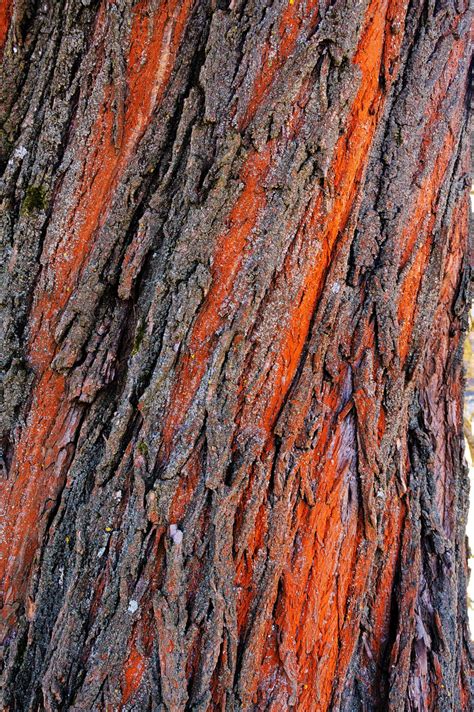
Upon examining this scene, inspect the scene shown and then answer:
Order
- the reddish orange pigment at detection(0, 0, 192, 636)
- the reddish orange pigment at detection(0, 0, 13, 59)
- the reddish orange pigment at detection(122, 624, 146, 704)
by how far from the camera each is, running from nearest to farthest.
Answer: the reddish orange pigment at detection(122, 624, 146, 704) → the reddish orange pigment at detection(0, 0, 192, 636) → the reddish orange pigment at detection(0, 0, 13, 59)

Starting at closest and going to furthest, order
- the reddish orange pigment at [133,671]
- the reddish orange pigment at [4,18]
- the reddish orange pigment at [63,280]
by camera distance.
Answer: the reddish orange pigment at [133,671] → the reddish orange pigment at [63,280] → the reddish orange pigment at [4,18]

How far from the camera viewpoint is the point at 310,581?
158 cm

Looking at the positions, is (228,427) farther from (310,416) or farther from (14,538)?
(14,538)

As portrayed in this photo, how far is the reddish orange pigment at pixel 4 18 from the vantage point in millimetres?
1775

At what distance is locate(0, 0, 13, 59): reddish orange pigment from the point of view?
178cm

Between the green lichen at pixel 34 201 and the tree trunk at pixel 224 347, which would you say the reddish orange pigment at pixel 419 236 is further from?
the green lichen at pixel 34 201

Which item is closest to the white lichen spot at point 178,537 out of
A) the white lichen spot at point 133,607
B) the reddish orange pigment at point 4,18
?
the white lichen spot at point 133,607

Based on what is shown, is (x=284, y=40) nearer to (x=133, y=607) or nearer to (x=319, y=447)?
(x=319, y=447)

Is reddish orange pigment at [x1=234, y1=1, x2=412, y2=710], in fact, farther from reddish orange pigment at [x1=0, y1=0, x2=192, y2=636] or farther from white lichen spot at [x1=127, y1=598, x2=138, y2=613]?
reddish orange pigment at [x1=0, y1=0, x2=192, y2=636]

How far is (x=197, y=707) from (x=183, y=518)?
440 mm

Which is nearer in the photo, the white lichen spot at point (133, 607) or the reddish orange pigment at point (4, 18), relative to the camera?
the white lichen spot at point (133, 607)

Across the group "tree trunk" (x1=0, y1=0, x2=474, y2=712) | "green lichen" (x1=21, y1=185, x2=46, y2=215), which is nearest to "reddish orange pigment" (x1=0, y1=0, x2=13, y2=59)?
"tree trunk" (x1=0, y1=0, x2=474, y2=712)

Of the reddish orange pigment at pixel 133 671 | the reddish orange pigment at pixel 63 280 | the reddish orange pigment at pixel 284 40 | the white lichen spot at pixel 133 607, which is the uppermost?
the reddish orange pigment at pixel 284 40

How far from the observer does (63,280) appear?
168 centimetres
